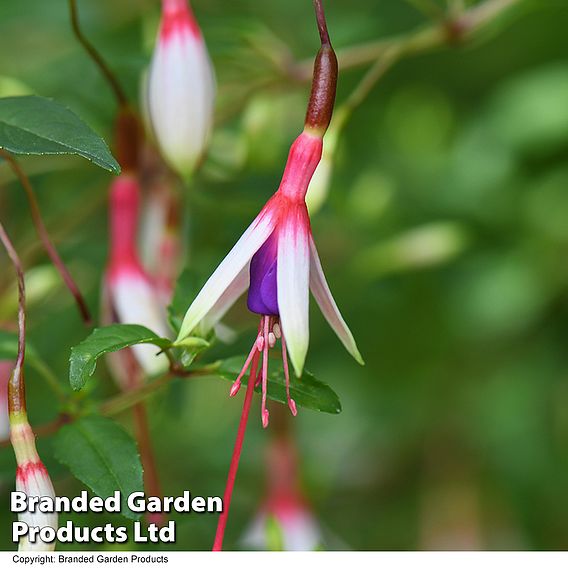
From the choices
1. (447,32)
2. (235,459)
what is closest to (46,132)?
(235,459)

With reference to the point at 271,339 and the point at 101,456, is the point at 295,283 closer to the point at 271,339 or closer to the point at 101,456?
the point at 271,339

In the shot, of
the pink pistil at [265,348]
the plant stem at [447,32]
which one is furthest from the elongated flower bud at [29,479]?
the plant stem at [447,32]

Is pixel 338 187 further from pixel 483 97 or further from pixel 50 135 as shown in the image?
pixel 50 135

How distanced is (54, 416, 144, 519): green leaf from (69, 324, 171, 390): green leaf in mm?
82

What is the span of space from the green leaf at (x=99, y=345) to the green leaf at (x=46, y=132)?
0.40ft

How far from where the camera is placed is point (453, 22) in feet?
3.72

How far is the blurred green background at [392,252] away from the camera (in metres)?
1.23

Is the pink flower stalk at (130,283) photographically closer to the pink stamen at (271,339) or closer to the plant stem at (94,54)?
the plant stem at (94,54)

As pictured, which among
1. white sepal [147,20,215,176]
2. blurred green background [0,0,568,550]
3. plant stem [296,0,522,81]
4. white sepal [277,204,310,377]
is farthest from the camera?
blurred green background [0,0,568,550]

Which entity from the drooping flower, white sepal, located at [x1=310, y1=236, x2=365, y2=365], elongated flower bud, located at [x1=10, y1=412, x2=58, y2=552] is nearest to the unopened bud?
the drooping flower

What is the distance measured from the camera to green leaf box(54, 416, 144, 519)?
75cm

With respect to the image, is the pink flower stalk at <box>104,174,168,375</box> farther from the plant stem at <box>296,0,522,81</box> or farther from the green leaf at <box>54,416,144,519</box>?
the plant stem at <box>296,0,522,81</box>

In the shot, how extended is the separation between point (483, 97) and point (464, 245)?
32 centimetres

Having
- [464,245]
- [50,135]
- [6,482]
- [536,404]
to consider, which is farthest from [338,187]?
[50,135]
